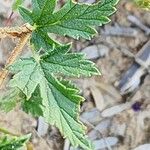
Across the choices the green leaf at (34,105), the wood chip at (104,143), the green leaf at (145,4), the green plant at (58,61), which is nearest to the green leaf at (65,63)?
the green plant at (58,61)

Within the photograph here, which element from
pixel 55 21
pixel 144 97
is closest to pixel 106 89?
pixel 144 97

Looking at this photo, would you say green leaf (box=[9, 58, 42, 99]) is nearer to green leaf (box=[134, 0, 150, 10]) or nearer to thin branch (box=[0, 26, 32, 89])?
thin branch (box=[0, 26, 32, 89])

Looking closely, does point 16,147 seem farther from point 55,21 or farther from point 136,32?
point 136,32

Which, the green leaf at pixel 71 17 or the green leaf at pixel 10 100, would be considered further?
the green leaf at pixel 10 100

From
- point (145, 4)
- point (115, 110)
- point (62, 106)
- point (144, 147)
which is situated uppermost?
point (145, 4)

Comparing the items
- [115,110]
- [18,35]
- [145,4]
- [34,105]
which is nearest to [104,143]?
[115,110]

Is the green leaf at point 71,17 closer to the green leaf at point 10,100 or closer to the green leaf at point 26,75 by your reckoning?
the green leaf at point 26,75

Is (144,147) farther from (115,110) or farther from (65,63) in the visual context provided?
(65,63)
